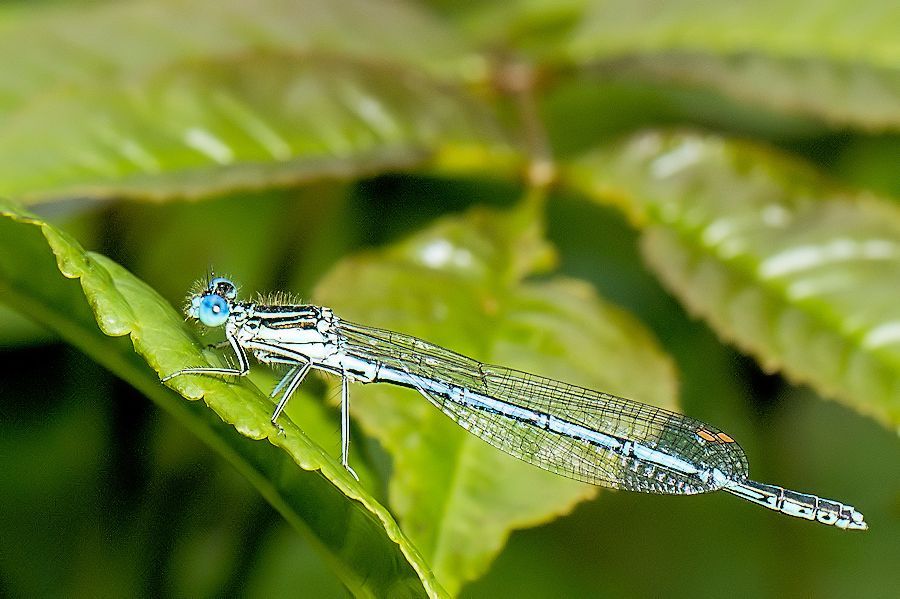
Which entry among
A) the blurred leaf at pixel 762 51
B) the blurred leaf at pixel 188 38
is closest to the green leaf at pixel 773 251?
the blurred leaf at pixel 762 51

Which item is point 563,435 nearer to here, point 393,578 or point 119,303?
point 393,578

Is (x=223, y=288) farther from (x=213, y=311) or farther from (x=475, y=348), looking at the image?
(x=475, y=348)

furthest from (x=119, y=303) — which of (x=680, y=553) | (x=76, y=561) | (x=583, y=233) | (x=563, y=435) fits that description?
(x=583, y=233)

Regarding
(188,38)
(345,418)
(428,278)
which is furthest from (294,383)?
(188,38)

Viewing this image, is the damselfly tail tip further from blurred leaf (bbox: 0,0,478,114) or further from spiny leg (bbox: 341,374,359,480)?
blurred leaf (bbox: 0,0,478,114)

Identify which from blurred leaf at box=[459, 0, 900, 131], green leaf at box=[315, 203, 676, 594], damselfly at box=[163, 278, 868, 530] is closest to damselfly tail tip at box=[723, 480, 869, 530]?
damselfly at box=[163, 278, 868, 530]
